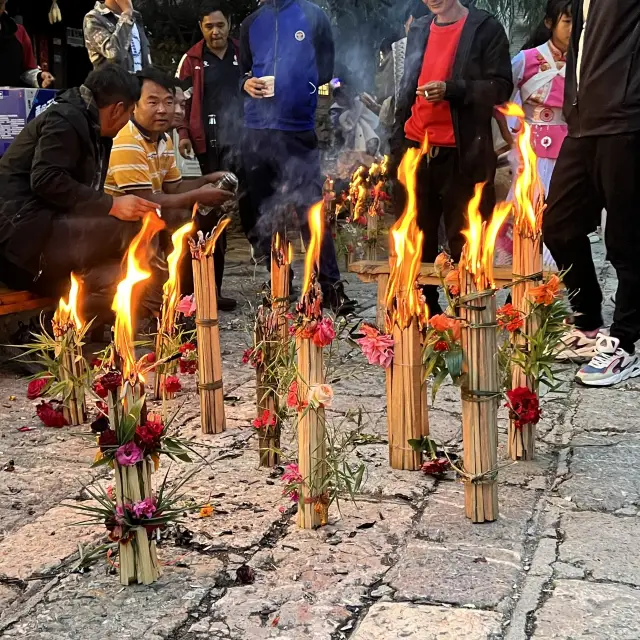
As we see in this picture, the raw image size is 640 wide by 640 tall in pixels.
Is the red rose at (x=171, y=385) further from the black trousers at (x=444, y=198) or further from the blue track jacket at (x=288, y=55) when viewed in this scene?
the blue track jacket at (x=288, y=55)

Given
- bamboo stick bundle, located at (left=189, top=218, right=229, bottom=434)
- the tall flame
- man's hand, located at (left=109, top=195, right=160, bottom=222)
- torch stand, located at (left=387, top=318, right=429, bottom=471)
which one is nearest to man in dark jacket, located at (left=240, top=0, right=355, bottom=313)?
man's hand, located at (left=109, top=195, right=160, bottom=222)

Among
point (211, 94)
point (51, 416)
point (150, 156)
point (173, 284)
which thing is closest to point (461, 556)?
point (173, 284)

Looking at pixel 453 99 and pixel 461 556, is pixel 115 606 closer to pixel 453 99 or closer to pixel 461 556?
pixel 461 556

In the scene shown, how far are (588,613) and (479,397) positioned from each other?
2.49 ft

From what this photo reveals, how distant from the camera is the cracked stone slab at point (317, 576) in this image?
2.36m

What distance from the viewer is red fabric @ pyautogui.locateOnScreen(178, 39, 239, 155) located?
7.03 m

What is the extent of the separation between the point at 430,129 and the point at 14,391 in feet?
8.95

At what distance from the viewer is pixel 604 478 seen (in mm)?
3316

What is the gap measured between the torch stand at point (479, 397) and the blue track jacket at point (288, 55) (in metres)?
3.64

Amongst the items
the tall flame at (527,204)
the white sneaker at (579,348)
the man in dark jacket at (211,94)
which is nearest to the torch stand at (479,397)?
the tall flame at (527,204)

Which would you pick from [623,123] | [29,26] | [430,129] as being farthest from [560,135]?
[29,26]

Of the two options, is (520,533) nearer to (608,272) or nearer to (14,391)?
(14,391)

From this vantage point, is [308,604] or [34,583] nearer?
[308,604]

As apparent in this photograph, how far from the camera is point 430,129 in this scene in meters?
5.23
